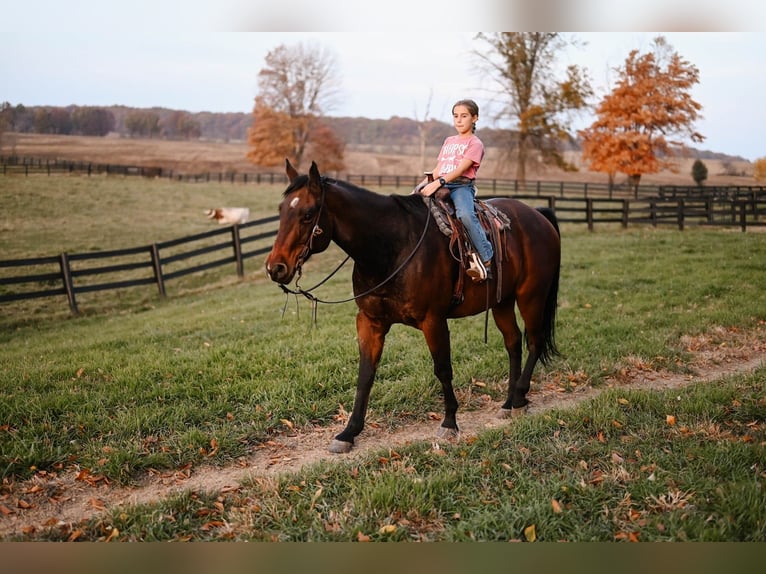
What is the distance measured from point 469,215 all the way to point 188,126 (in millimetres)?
31463

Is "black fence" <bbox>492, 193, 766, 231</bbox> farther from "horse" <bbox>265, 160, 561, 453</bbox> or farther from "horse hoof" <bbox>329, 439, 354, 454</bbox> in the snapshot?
"horse hoof" <bbox>329, 439, 354, 454</bbox>

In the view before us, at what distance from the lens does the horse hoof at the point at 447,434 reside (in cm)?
445

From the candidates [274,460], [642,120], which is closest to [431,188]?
[274,460]

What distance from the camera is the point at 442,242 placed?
446cm

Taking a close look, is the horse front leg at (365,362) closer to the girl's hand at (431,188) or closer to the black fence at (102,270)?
the girl's hand at (431,188)

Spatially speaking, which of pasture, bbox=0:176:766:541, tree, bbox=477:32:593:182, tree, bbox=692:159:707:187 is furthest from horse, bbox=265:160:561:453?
tree, bbox=692:159:707:187

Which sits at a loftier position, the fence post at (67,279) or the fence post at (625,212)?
the fence post at (625,212)

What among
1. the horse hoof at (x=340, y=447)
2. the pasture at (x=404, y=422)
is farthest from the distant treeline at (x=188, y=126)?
the horse hoof at (x=340, y=447)

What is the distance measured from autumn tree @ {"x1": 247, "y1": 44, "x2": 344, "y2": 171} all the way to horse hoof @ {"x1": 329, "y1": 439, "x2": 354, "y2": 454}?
30.9 m

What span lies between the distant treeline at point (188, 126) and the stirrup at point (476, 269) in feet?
29.9

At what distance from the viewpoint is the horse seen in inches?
148

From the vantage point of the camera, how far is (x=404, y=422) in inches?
193

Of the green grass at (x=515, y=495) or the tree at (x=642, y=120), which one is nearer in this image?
the green grass at (x=515, y=495)

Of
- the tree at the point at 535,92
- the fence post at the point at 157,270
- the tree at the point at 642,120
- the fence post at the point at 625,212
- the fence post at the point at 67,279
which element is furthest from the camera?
the tree at the point at 642,120
